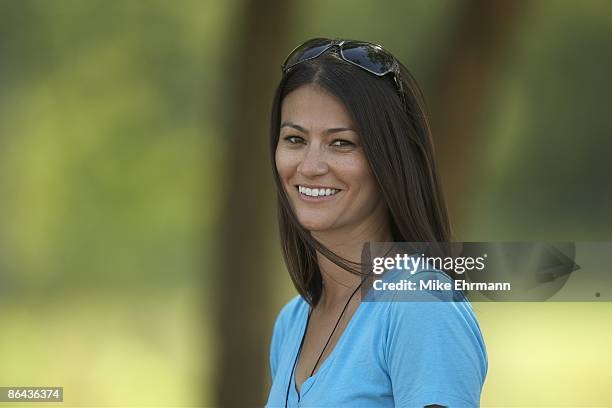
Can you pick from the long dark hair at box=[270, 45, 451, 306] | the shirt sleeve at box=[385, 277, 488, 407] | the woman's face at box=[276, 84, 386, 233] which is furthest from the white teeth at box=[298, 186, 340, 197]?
the shirt sleeve at box=[385, 277, 488, 407]

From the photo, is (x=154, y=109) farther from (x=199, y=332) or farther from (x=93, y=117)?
(x=199, y=332)

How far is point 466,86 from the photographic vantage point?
322 cm

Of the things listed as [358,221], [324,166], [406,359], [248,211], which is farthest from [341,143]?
[248,211]

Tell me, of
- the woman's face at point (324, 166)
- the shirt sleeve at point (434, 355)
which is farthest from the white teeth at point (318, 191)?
the shirt sleeve at point (434, 355)

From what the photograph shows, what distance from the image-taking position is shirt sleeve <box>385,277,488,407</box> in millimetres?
1366

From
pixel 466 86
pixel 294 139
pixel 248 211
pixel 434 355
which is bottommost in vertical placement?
pixel 434 355

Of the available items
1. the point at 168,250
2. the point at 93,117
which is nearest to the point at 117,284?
the point at 168,250

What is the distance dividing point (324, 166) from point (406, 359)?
46cm

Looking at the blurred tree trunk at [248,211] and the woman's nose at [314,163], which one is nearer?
the woman's nose at [314,163]

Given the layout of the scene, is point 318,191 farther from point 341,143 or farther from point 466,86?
point 466,86

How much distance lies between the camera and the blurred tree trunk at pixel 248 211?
10.7 ft

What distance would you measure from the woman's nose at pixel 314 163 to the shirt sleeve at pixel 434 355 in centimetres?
36

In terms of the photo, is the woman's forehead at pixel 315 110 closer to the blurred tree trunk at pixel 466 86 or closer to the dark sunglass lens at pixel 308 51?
the dark sunglass lens at pixel 308 51

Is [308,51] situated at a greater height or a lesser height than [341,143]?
greater
